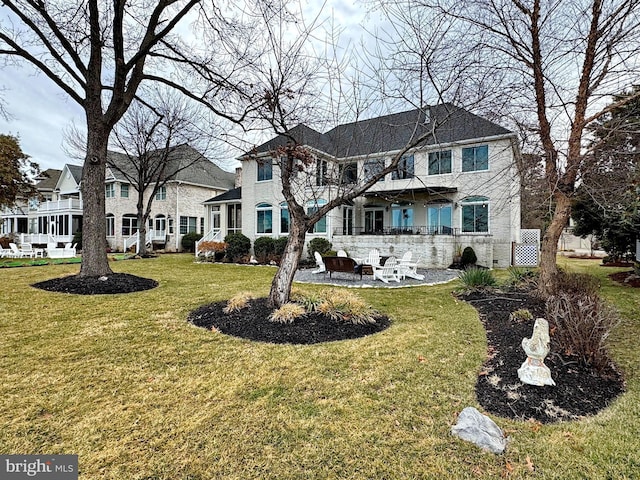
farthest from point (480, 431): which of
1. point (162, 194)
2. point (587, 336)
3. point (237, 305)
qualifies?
point (162, 194)

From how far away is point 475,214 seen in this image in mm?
16938

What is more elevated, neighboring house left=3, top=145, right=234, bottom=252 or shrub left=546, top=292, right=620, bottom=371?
neighboring house left=3, top=145, right=234, bottom=252

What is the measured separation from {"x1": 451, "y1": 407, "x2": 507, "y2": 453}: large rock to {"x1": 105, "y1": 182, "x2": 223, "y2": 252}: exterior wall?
88.1 ft

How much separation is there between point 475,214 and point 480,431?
1607 cm

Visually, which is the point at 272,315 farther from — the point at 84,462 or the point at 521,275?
the point at 521,275

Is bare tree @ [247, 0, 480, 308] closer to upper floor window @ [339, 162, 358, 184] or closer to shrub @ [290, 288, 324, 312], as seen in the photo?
upper floor window @ [339, 162, 358, 184]

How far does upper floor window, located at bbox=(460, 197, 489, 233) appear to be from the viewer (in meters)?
16.6

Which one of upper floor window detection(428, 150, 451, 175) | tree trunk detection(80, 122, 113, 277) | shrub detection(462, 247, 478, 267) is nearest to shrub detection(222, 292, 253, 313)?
tree trunk detection(80, 122, 113, 277)

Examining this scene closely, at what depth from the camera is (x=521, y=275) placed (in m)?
9.30

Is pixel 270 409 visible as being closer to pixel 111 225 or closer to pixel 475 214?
pixel 475 214

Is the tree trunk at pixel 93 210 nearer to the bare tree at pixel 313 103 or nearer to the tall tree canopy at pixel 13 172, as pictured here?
the bare tree at pixel 313 103

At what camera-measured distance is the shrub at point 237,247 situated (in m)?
18.6

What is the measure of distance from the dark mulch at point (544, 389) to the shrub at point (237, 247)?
1546 centimetres

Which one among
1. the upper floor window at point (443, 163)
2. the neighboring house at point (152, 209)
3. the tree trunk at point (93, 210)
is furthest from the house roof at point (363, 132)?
the neighboring house at point (152, 209)
